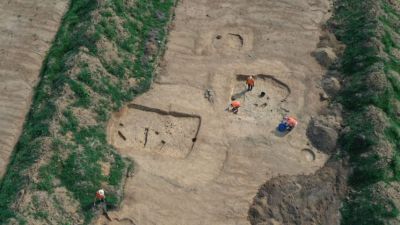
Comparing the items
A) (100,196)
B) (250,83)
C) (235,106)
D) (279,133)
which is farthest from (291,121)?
(100,196)

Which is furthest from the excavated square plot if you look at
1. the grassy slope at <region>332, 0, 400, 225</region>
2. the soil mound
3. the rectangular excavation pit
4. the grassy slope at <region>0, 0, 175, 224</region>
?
the grassy slope at <region>0, 0, 175, 224</region>

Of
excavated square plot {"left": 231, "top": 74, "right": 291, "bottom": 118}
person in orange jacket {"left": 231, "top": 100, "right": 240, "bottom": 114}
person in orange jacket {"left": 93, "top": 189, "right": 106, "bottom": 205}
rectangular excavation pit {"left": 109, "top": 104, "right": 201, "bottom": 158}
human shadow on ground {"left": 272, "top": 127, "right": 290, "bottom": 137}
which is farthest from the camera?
excavated square plot {"left": 231, "top": 74, "right": 291, "bottom": 118}

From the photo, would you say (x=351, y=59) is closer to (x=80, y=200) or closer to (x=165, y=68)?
(x=165, y=68)

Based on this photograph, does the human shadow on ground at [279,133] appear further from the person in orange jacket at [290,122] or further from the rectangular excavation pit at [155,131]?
the rectangular excavation pit at [155,131]

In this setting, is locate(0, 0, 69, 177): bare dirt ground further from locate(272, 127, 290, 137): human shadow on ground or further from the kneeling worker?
locate(272, 127, 290, 137): human shadow on ground

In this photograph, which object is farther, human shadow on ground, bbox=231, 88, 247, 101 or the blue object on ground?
human shadow on ground, bbox=231, 88, 247, 101

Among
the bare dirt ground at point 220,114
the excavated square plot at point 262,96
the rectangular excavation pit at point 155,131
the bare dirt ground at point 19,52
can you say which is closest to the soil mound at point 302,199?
the bare dirt ground at point 220,114

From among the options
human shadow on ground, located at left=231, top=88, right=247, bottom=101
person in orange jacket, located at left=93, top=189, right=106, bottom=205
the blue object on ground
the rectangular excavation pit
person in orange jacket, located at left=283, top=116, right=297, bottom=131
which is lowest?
person in orange jacket, located at left=93, top=189, right=106, bottom=205
